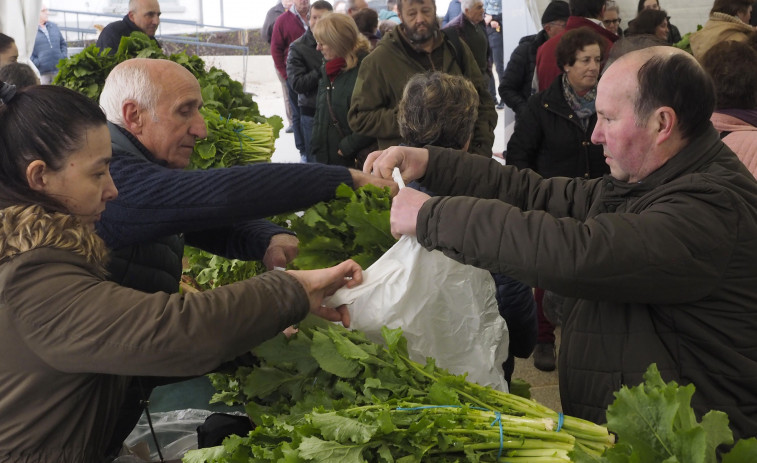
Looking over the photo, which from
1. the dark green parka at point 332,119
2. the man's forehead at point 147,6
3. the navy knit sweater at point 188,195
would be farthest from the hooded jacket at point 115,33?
the navy knit sweater at point 188,195

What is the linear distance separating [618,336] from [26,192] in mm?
1365

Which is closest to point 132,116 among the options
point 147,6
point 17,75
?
point 17,75

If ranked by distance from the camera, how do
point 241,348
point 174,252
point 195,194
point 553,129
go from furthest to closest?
point 553,129 → point 174,252 → point 195,194 → point 241,348

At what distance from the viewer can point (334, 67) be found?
5559 mm

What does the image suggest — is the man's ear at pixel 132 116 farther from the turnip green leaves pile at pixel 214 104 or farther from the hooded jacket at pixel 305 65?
the hooded jacket at pixel 305 65

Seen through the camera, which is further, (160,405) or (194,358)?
(160,405)

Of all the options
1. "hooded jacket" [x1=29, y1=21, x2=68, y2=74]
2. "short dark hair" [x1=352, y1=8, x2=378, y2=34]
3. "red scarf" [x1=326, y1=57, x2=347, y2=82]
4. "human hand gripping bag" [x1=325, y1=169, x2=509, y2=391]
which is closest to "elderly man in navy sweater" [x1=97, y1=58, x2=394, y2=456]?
"human hand gripping bag" [x1=325, y1=169, x2=509, y2=391]

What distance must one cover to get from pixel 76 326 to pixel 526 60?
540 cm

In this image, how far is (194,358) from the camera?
5.40 ft

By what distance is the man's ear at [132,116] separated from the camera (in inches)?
96.1

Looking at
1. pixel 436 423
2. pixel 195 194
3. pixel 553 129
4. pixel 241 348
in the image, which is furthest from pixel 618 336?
pixel 553 129

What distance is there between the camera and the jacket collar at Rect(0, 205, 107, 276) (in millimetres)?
1670

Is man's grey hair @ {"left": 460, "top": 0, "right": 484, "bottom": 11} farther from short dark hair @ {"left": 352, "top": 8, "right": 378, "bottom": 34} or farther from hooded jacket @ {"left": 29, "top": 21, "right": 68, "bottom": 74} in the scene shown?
hooded jacket @ {"left": 29, "top": 21, "right": 68, "bottom": 74}

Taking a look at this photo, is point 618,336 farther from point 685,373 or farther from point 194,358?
point 194,358
